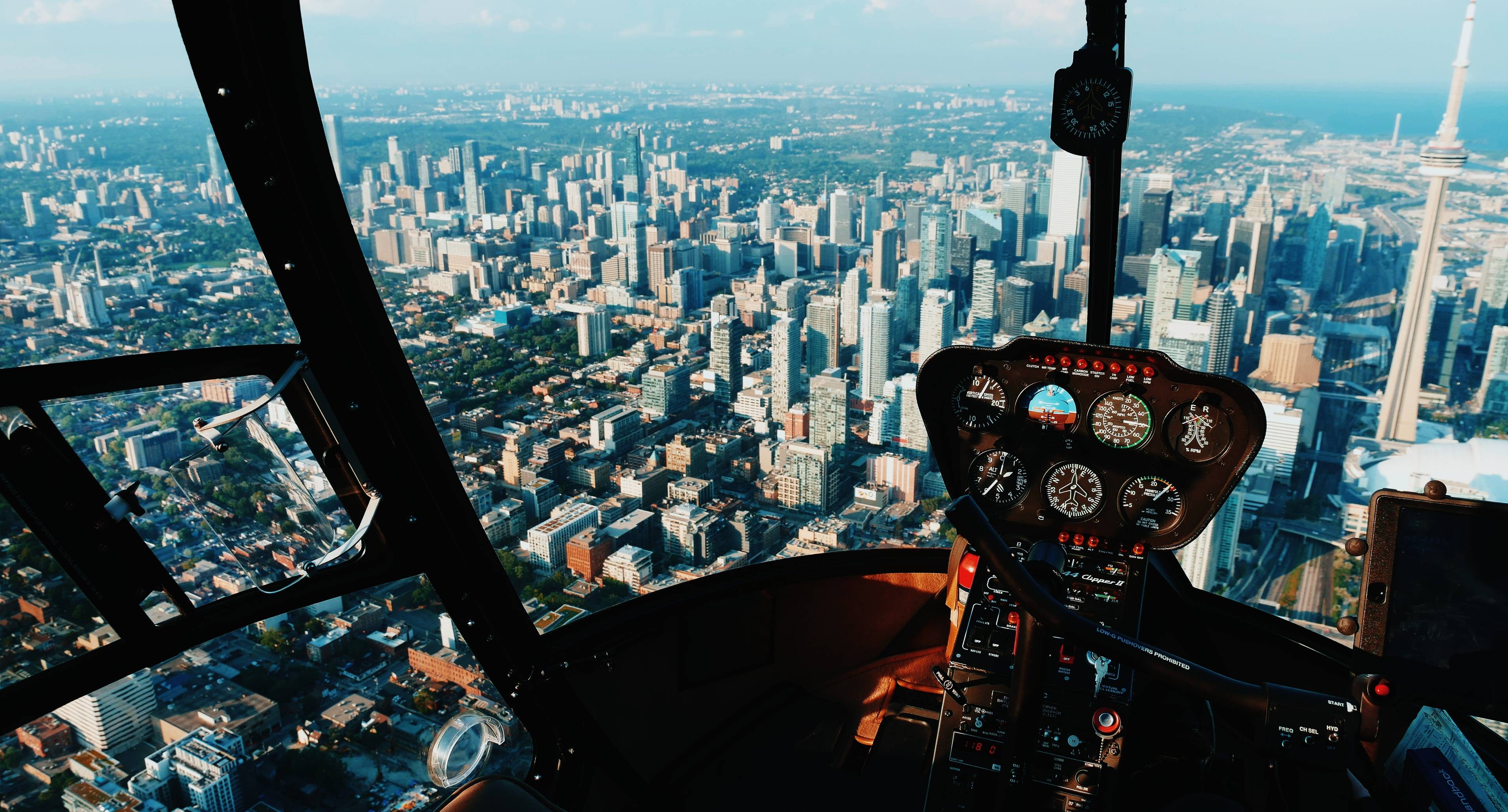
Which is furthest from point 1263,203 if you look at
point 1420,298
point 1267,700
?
point 1267,700

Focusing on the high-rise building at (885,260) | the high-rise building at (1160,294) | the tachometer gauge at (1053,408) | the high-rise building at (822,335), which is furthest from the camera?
the high-rise building at (885,260)

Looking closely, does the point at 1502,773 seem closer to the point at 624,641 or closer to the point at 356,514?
the point at 624,641

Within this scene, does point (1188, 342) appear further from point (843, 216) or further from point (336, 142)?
point (336, 142)

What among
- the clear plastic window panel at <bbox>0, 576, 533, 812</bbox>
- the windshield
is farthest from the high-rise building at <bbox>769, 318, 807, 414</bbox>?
the clear plastic window panel at <bbox>0, 576, 533, 812</bbox>

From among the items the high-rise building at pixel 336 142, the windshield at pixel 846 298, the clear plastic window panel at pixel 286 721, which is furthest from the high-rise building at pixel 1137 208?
the clear plastic window panel at pixel 286 721

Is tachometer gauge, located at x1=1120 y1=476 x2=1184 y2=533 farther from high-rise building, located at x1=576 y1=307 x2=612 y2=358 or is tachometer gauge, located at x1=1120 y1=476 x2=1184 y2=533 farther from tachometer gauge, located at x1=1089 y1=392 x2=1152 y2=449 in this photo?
high-rise building, located at x1=576 y1=307 x2=612 y2=358

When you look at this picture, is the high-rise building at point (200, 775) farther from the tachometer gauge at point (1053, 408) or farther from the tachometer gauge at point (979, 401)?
the tachometer gauge at point (1053, 408)

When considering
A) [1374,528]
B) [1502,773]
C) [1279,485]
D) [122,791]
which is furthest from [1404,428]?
[122,791]

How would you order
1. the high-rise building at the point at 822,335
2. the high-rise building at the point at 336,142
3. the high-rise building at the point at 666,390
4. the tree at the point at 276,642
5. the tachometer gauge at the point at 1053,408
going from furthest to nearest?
the high-rise building at the point at 822,335, the high-rise building at the point at 666,390, the tachometer gauge at the point at 1053,408, the tree at the point at 276,642, the high-rise building at the point at 336,142
